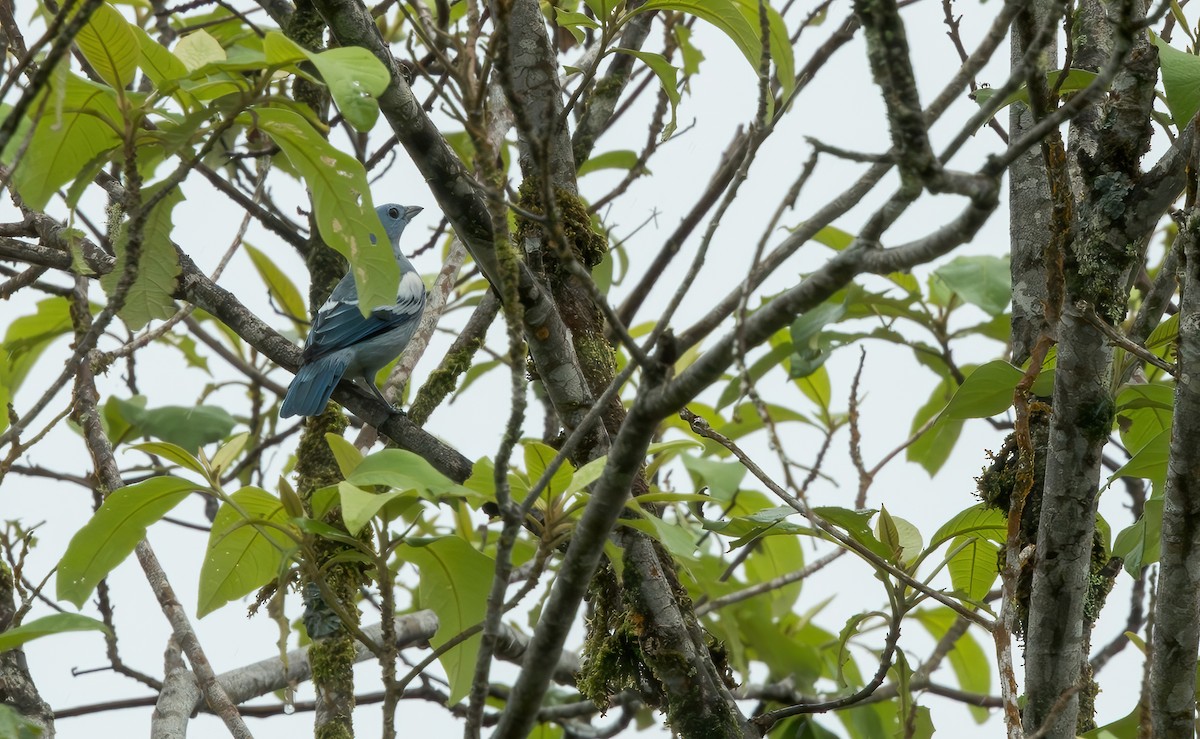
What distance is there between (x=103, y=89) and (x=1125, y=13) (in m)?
2.08

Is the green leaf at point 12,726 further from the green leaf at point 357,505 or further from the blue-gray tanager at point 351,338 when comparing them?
the blue-gray tanager at point 351,338

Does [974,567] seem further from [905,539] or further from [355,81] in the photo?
[355,81]

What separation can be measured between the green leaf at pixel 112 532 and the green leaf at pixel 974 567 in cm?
220

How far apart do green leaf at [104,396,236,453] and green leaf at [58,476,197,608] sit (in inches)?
63.6

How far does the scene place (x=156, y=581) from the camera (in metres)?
3.63

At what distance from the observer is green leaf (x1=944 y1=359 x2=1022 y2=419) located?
291 cm

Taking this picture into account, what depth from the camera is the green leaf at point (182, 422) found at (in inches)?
174

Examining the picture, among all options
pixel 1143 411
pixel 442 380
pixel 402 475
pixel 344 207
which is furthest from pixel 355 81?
pixel 442 380

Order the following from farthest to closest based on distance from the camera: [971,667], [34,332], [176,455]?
[971,667] < [34,332] < [176,455]

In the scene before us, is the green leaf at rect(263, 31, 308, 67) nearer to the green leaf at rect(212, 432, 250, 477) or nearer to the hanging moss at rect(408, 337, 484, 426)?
the green leaf at rect(212, 432, 250, 477)

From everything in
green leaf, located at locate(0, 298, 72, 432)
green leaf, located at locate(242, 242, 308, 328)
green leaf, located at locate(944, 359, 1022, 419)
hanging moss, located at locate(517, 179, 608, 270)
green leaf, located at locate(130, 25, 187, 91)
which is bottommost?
green leaf, located at locate(944, 359, 1022, 419)

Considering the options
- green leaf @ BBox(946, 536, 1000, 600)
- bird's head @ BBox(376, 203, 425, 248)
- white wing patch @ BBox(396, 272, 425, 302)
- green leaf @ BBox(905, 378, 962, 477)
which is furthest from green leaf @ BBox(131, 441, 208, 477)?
bird's head @ BBox(376, 203, 425, 248)

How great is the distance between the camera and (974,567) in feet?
11.1

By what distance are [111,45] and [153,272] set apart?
2.36 ft
